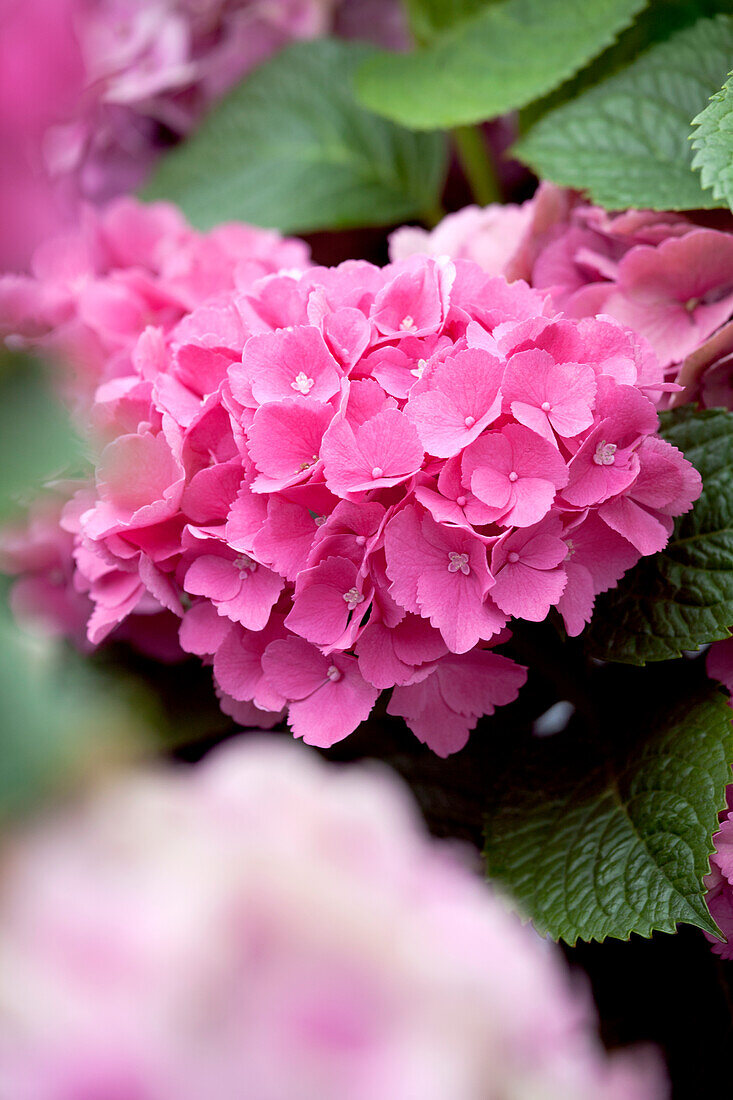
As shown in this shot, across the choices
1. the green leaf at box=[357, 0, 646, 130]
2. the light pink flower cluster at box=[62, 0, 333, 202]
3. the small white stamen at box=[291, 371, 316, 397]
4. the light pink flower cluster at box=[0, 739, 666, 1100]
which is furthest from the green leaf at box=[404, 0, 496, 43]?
the light pink flower cluster at box=[0, 739, 666, 1100]

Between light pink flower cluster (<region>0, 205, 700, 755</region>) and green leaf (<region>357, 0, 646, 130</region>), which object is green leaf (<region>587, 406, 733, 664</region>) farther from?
green leaf (<region>357, 0, 646, 130</region>)

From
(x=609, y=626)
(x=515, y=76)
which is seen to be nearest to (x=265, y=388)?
(x=609, y=626)

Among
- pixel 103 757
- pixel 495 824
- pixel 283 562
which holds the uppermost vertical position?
pixel 103 757

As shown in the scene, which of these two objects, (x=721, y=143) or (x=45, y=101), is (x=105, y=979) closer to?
(x=45, y=101)

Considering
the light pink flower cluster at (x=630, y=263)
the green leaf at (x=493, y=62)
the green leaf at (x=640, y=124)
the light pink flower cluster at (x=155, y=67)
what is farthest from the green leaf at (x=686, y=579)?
the light pink flower cluster at (x=155, y=67)

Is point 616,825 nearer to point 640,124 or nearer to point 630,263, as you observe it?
point 630,263

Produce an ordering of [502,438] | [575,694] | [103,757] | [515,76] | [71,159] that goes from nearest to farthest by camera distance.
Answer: [103,757]
[502,438]
[575,694]
[515,76]
[71,159]
